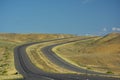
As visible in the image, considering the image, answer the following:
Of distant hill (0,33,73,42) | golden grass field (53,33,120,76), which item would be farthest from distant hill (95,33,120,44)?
distant hill (0,33,73,42)

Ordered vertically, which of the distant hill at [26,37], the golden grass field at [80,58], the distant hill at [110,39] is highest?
the distant hill at [26,37]

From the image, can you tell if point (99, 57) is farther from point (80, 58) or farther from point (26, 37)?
point (26, 37)

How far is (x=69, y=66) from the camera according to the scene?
8788cm

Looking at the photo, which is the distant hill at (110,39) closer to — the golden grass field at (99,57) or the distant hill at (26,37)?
the golden grass field at (99,57)

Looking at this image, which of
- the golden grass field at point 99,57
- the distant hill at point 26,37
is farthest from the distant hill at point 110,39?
the distant hill at point 26,37

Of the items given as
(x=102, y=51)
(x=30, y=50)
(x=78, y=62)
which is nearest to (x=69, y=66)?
(x=78, y=62)

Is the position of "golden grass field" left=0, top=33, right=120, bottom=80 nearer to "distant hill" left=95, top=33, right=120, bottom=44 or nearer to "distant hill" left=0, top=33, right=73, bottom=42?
"distant hill" left=95, top=33, right=120, bottom=44

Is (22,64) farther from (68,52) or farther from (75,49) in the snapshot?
(75,49)

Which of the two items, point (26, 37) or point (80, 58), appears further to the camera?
point (26, 37)

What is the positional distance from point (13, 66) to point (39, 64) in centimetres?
787

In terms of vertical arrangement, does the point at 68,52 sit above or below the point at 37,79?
above

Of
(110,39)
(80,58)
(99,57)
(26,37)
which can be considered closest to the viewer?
(99,57)

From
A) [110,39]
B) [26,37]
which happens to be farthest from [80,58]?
[26,37]

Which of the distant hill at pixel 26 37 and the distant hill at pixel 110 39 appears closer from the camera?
the distant hill at pixel 110 39
